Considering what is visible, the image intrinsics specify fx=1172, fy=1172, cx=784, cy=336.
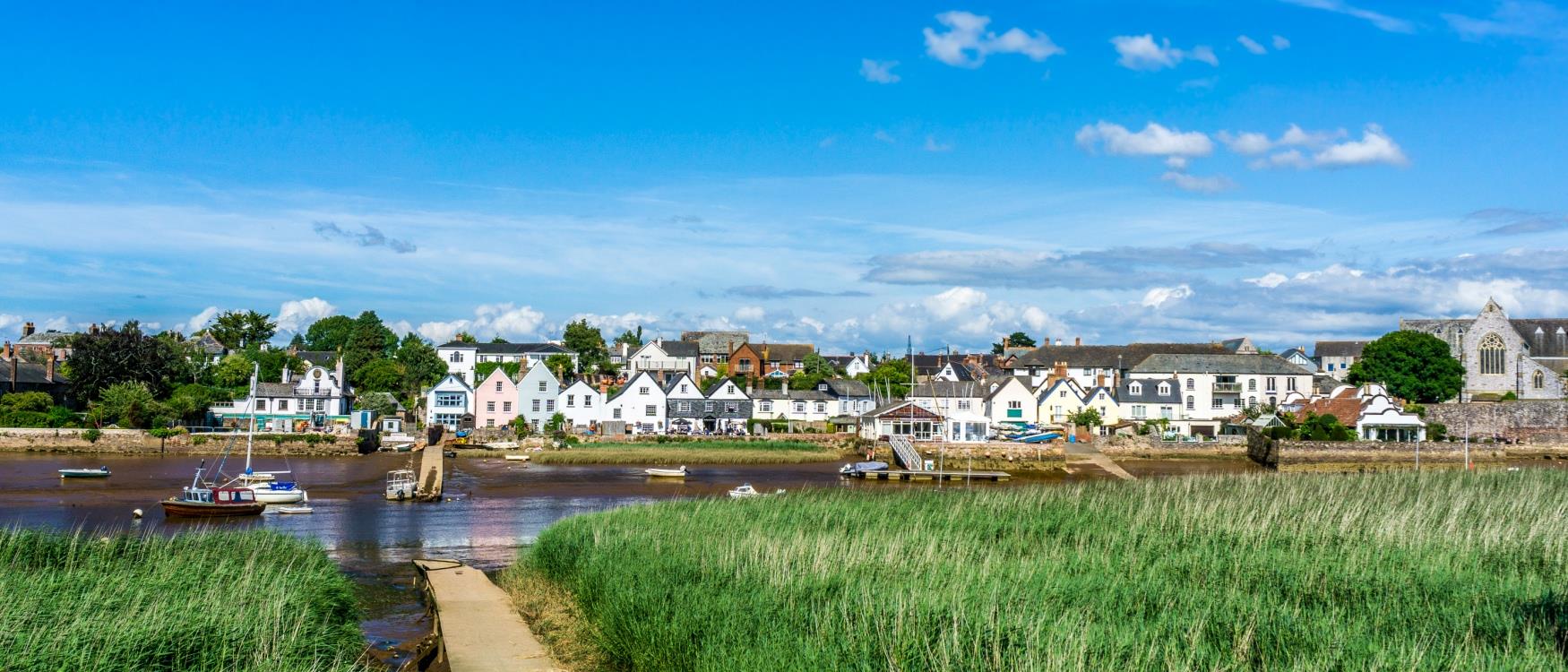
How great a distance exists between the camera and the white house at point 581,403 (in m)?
84.7

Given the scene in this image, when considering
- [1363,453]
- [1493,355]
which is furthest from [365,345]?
[1493,355]

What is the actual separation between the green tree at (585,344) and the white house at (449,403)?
105 ft

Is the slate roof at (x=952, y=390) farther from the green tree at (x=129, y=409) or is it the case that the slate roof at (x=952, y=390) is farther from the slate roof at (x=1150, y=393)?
the green tree at (x=129, y=409)

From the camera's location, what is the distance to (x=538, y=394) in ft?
279

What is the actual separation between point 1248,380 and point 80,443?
83392mm

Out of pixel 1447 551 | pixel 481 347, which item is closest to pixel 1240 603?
pixel 1447 551

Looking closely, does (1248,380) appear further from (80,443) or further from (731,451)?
(80,443)

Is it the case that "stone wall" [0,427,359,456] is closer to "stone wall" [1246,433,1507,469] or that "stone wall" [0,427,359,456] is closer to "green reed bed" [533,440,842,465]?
"green reed bed" [533,440,842,465]

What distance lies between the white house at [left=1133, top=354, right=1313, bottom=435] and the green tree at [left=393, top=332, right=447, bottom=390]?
61040 millimetres

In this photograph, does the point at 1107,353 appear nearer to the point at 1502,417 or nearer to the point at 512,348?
the point at 1502,417

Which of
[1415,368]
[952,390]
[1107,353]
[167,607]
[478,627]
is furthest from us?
[1107,353]

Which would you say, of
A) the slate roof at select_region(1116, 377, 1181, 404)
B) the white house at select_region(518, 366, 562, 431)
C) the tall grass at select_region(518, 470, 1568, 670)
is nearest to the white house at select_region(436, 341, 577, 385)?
the white house at select_region(518, 366, 562, 431)

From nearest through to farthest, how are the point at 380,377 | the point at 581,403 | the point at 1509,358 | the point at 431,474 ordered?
the point at 431,474, the point at 581,403, the point at 1509,358, the point at 380,377

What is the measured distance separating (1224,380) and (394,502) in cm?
6996
